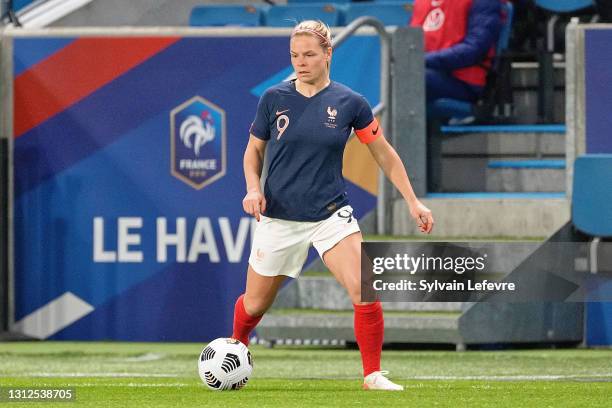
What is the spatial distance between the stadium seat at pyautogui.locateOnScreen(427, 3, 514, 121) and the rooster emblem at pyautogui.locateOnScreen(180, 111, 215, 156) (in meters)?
1.79

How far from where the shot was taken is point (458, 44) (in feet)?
42.0

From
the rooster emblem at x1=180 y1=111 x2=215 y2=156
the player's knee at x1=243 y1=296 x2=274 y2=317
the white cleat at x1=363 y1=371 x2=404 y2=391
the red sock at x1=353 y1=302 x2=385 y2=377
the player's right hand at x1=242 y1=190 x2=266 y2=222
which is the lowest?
the white cleat at x1=363 y1=371 x2=404 y2=391

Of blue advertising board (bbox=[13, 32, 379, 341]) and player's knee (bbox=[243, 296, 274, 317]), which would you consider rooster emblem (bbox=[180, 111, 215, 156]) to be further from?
player's knee (bbox=[243, 296, 274, 317])

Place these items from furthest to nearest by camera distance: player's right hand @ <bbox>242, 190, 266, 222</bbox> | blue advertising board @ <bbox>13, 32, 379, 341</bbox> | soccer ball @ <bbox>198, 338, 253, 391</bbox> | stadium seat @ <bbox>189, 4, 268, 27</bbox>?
stadium seat @ <bbox>189, 4, 268, 27</bbox>
blue advertising board @ <bbox>13, 32, 379, 341</bbox>
soccer ball @ <bbox>198, 338, 253, 391</bbox>
player's right hand @ <bbox>242, 190, 266, 222</bbox>

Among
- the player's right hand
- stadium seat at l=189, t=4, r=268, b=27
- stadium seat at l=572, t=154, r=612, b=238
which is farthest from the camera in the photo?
stadium seat at l=189, t=4, r=268, b=27

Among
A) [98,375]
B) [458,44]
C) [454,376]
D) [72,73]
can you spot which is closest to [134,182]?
[72,73]

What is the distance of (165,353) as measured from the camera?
456 inches

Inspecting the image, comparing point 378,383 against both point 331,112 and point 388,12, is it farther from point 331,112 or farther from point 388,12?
point 388,12

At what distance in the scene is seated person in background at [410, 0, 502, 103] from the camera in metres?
12.7

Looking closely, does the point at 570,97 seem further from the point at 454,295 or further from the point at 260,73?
the point at 454,295

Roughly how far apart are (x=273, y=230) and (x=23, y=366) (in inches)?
131

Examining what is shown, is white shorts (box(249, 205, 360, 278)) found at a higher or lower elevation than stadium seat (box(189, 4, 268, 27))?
lower

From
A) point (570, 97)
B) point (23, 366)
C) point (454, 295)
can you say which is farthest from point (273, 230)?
point (570, 97)

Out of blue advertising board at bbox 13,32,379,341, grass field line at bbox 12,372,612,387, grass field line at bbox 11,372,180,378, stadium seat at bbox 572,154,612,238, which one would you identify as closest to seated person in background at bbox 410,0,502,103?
blue advertising board at bbox 13,32,379,341
